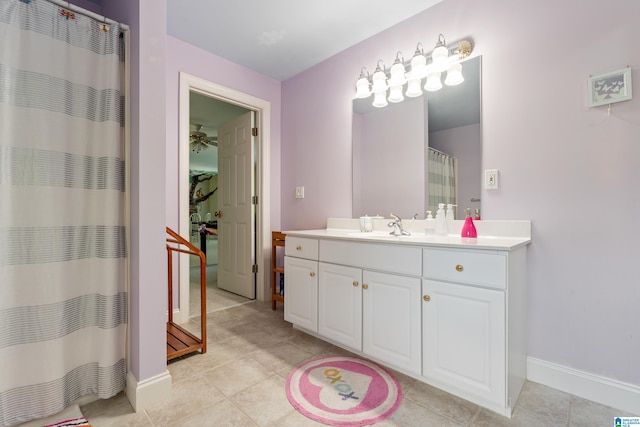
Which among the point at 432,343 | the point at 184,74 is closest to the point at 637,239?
the point at 432,343

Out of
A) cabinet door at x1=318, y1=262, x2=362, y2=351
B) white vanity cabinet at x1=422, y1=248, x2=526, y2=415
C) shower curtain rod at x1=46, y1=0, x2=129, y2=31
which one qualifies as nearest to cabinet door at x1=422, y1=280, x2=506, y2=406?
white vanity cabinet at x1=422, y1=248, x2=526, y2=415

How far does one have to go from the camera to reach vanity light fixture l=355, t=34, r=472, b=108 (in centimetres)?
190

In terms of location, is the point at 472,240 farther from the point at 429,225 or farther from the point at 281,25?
the point at 281,25

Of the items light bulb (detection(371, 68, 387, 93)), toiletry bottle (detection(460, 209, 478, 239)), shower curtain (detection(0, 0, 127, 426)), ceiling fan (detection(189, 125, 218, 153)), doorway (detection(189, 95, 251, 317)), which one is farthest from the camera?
ceiling fan (detection(189, 125, 218, 153))

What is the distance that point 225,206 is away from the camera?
141 inches

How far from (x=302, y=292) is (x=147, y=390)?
1.08m

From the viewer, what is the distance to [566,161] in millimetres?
1550

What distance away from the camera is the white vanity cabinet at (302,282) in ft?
6.90

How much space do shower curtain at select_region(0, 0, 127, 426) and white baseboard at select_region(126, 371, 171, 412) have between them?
95mm

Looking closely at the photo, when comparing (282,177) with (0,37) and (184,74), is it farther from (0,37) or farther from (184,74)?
(0,37)

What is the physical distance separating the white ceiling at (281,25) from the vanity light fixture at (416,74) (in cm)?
29

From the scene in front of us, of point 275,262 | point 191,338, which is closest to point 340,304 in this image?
point 191,338

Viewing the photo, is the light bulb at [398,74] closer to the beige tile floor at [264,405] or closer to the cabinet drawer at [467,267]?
the cabinet drawer at [467,267]

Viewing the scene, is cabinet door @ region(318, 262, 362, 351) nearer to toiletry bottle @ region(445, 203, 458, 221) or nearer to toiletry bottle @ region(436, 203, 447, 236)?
toiletry bottle @ region(436, 203, 447, 236)
